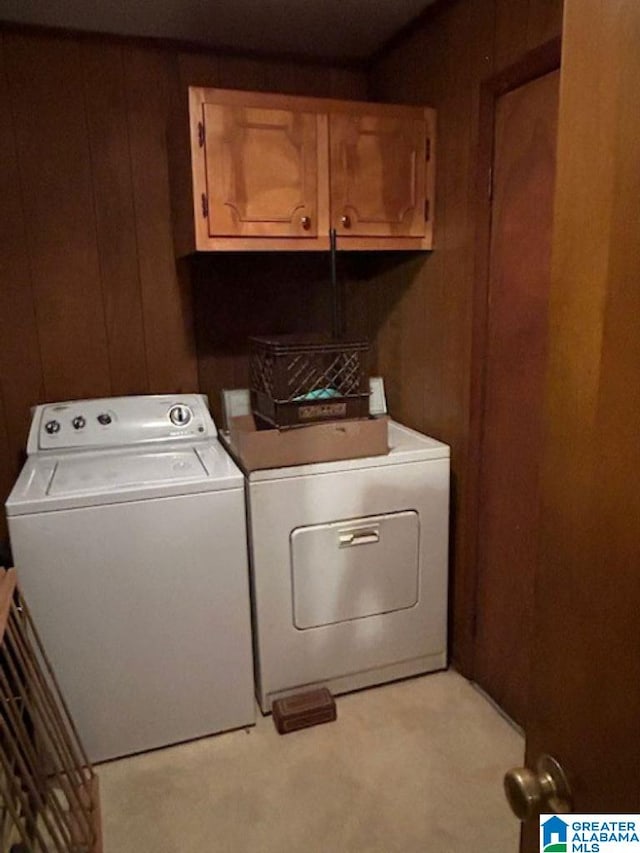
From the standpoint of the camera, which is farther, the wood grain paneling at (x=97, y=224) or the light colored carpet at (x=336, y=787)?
the wood grain paneling at (x=97, y=224)

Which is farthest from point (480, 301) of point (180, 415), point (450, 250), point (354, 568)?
point (180, 415)

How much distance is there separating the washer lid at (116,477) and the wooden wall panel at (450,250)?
83 centimetres

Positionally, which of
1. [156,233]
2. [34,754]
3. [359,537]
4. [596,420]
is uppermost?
[156,233]

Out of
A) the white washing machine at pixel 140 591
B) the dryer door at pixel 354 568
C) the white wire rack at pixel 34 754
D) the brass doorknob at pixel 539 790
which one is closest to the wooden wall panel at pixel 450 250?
the dryer door at pixel 354 568

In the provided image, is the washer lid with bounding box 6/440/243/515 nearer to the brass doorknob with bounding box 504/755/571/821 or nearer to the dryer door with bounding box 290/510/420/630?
the dryer door with bounding box 290/510/420/630

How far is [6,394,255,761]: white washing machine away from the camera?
1800mm

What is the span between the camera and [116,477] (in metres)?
1.96

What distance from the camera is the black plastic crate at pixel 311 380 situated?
2062 millimetres

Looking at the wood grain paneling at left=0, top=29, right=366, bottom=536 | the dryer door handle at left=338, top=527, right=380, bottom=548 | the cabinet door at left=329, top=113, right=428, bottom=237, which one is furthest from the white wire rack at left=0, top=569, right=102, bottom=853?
the cabinet door at left=329, top=113, right=428, bottom=237

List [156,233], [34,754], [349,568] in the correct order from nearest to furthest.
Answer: [34,754] → [349,568] → [156,233]

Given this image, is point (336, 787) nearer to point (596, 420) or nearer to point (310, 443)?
point (310, 443)

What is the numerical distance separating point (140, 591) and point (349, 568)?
0.71 m

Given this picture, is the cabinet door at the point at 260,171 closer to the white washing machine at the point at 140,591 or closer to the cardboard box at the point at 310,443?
the cardboard box at the point at 310,443

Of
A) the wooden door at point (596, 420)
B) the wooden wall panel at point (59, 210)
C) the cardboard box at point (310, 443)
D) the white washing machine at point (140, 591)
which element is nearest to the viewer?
the wooden door at point (596, 420)
